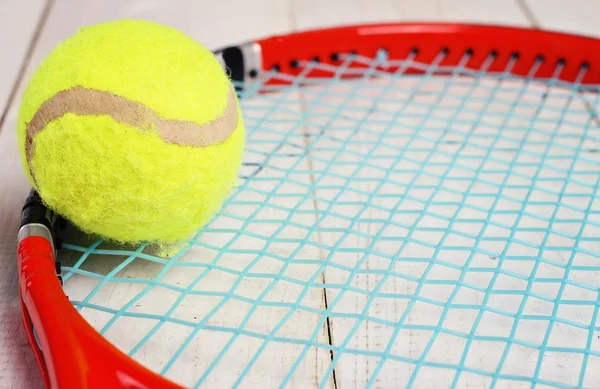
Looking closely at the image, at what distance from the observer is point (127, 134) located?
2.27 feet

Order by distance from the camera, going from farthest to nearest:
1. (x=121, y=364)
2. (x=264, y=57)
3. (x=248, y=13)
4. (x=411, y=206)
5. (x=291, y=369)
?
(x=248, y=13)
(x=264, y=57)
(x=411, y=206)
(x=291, y=369)
(x=121, y=364)

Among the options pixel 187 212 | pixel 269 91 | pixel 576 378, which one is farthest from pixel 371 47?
pixel 576 378

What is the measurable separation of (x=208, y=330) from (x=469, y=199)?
1.27 ft

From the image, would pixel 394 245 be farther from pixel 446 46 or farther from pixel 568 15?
pixel 568 15

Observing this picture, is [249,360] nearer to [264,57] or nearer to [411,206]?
[411,206]

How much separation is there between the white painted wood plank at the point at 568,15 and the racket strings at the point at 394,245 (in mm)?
320

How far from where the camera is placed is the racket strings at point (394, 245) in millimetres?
714

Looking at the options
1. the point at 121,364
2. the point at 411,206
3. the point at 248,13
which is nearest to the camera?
the point at 121,364

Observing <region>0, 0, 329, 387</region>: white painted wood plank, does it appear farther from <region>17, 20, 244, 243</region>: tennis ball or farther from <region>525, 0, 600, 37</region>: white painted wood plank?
<region>525, 0, 600, 37</region>: white painted wood plank

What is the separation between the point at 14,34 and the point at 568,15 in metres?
1.08

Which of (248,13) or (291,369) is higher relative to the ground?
(248,13)

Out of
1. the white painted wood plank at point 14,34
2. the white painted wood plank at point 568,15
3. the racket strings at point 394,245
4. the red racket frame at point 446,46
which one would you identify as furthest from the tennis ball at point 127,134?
the white painted wood plank at point 568,15

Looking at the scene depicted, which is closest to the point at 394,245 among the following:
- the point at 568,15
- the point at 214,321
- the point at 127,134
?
the point at 214,321

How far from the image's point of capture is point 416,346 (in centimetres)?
72
